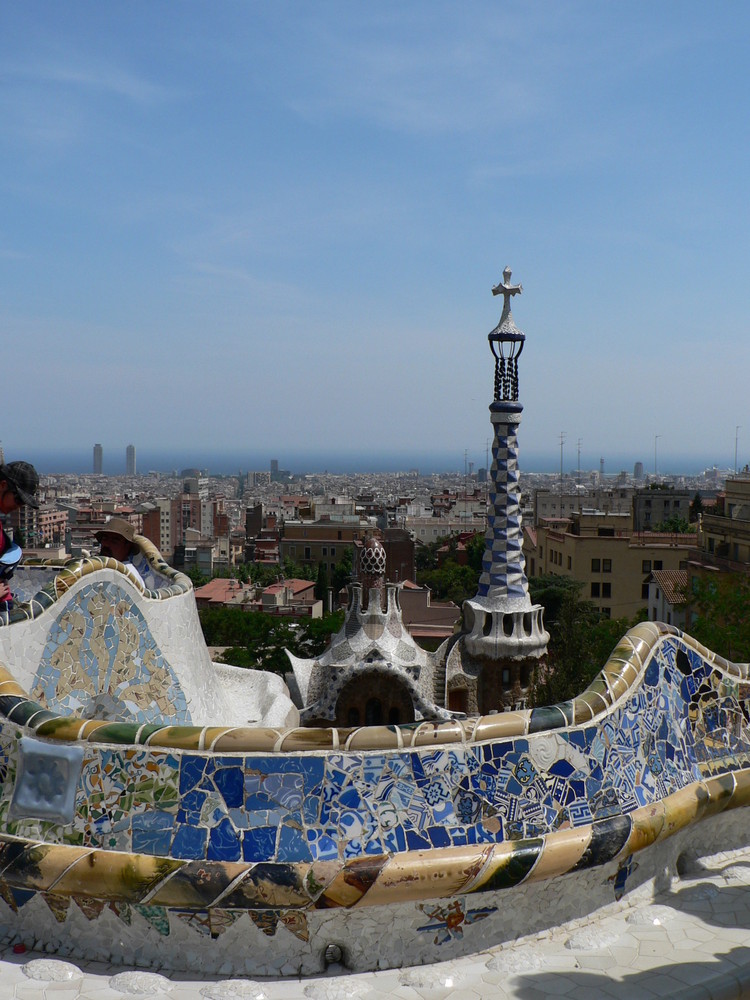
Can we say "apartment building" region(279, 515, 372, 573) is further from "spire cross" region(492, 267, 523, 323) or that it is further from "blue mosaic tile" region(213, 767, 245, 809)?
"blue mosaic tile" region(213, 767, 245, 809)

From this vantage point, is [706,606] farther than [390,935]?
Yes

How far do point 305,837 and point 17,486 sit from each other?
3.62 meters

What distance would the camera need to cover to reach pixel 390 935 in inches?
156

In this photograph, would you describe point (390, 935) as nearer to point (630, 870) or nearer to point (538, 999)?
point (538, 999)

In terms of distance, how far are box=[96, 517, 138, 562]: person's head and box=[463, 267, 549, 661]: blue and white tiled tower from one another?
5.79 m

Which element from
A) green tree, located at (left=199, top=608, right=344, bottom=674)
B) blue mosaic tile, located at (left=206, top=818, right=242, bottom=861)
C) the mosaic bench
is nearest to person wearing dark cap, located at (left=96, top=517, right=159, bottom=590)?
the mosaic bench

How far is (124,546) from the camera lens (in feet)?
30.7

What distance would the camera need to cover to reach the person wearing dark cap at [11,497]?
21.6 feet

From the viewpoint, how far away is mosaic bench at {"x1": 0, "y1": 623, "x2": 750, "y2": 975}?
389cm

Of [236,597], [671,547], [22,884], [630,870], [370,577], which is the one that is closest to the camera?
[22,884]

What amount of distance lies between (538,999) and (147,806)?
167 cm

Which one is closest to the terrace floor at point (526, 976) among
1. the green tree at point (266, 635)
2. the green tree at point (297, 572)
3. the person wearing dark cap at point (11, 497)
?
the person wearing dark cap at point (11, 497)

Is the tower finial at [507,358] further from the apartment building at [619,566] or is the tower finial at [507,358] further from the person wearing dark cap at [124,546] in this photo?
the apartment building at [619,566]

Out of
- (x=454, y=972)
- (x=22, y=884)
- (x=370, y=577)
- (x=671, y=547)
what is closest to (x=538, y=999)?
(x=454, y=972)
